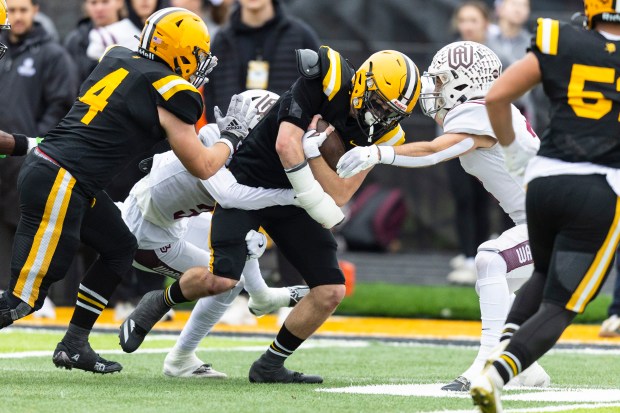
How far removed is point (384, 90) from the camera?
5734 millimetres

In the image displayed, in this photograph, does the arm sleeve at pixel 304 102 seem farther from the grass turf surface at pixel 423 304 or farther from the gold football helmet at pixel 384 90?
the grass turf surface at pixel 423 304

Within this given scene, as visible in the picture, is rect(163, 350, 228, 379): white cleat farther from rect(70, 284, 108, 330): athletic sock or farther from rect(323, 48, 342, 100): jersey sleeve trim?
rect(323, 48, 342, 100): jersey sleeve trim

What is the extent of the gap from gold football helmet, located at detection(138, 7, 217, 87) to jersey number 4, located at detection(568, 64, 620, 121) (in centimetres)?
200

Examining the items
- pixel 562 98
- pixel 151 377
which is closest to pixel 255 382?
pixel 151 377

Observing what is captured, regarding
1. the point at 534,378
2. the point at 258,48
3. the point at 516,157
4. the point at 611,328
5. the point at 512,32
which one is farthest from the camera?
the point at 512,32

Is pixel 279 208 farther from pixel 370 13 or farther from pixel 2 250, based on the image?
pixel 370 13

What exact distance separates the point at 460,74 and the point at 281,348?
60.7 inches

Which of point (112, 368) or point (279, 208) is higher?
point (279, 208)

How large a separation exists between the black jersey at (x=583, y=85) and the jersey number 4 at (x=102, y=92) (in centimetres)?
212

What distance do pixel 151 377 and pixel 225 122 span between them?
128 cm

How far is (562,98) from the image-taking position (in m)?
4.60

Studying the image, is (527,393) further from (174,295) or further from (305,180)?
(174,295)

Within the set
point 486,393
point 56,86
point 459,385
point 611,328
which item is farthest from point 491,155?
point 56,86

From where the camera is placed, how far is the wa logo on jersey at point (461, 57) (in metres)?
6.06
